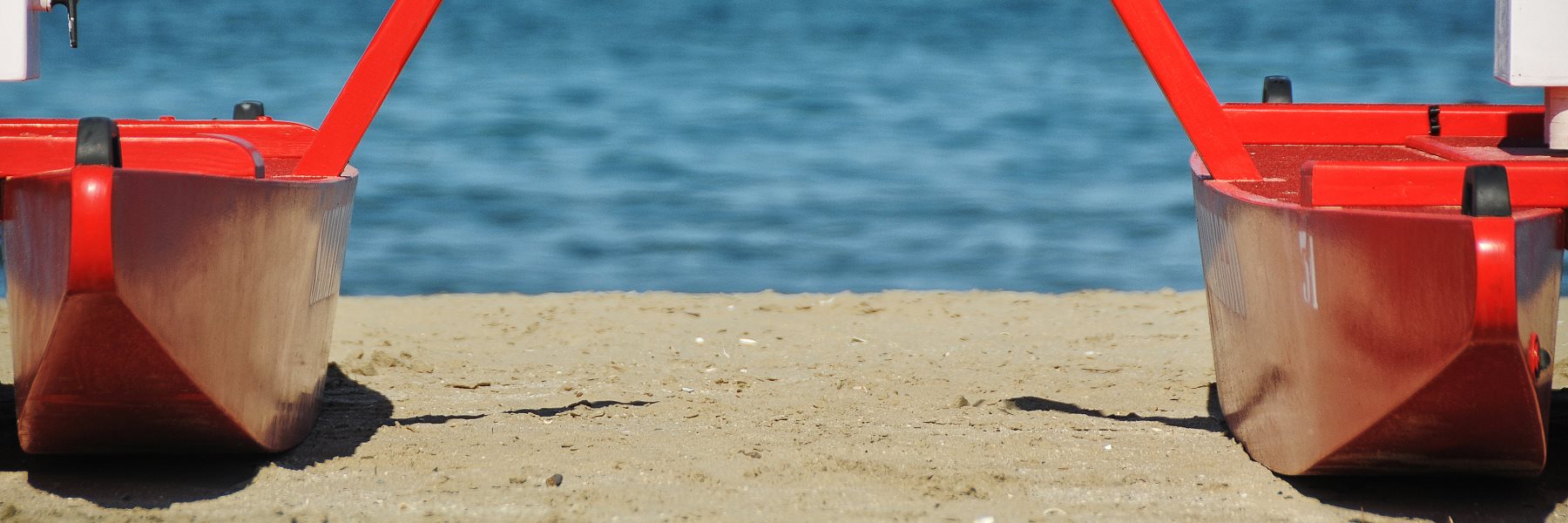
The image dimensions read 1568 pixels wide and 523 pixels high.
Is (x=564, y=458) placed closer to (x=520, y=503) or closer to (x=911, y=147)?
(x=520, y=503)

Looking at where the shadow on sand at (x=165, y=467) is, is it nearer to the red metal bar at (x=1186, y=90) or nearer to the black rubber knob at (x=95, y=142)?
the black rubber knob at (x=95, y=142)

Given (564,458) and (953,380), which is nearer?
(564,458)

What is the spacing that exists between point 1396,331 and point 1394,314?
1.2 inches

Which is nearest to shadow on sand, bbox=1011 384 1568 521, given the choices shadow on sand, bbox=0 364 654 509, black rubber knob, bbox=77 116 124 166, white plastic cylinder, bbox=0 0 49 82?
shadow on sand, bbox=0 364 654 509

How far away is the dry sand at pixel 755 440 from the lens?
3.03 metres

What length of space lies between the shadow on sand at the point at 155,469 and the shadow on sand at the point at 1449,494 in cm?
213

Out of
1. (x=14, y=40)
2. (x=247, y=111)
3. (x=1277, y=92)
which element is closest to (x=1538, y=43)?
(x=1277, y=92)

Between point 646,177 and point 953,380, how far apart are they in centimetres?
680

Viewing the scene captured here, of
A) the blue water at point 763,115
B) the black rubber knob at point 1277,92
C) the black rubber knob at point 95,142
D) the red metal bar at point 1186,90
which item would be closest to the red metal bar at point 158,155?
the black rubber knob at point 95,142

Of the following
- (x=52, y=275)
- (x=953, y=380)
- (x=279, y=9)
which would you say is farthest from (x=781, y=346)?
(x=279, y=9)

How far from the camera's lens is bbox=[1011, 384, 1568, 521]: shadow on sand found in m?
2.98

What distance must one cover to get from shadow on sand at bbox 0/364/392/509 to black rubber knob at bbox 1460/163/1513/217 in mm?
2352

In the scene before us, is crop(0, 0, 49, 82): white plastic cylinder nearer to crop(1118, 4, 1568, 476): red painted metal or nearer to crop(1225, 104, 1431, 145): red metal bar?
crop(1118, 4, 1568, 476): red painted metal

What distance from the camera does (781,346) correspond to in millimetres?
4898
